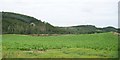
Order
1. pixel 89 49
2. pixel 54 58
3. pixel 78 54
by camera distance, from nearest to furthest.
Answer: pixel 54 58 < pixel 78 54 < pixel 89 49

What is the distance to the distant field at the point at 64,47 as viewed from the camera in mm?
24566

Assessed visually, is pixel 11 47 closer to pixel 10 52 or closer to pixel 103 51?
pixel 10 52

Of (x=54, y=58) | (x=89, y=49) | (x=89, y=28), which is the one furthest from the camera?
(x=89, y=28)

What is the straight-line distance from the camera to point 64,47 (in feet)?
91.2

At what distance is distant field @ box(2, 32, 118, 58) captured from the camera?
24.6 m

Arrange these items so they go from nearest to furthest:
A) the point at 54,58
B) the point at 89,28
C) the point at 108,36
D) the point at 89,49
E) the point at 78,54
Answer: the point at 54,58
the point at 78,54
the point at 89,49
the point at 108,36
the point at 89,28

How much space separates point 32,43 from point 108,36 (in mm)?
8678

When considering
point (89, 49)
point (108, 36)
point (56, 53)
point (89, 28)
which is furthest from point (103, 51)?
point (89, 28)

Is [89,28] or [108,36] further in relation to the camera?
[89,28]

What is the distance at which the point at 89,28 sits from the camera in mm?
43625

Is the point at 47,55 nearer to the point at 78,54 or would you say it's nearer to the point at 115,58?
the point at 78,54

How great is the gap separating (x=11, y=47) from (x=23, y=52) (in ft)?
7.16

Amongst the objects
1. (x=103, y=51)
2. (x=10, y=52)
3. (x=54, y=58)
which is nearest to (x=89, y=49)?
(x=103, y=51)

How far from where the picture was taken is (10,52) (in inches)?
995
